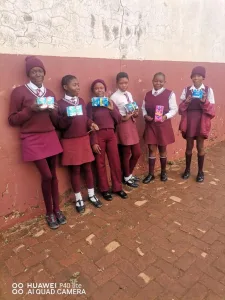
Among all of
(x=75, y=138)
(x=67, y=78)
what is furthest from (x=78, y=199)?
(x=67, y=78)

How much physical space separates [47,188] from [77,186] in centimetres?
53

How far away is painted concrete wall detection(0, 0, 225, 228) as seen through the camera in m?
2.87

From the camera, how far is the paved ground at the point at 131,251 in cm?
234

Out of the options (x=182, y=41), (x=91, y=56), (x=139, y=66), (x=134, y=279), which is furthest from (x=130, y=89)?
(x=134, y=279)

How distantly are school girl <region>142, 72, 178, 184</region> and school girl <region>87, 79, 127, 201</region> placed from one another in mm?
694

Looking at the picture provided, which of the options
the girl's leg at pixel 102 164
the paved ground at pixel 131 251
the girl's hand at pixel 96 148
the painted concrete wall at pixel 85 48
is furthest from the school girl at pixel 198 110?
the girl's hand at pixel 96 148

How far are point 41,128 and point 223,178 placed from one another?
3.39 m

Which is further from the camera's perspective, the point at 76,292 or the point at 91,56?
the point at 91,56

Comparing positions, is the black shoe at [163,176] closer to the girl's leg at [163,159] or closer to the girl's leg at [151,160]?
the girl's leg at [163,159]

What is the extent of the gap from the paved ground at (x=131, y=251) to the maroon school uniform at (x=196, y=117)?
42.5 inches

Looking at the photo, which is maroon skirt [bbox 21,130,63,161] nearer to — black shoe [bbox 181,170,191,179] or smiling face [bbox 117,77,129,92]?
smiling face [bbox 117,77,129,92]

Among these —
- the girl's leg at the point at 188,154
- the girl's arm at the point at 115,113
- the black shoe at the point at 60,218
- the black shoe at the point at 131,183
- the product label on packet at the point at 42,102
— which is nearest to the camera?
the product label on packet at the point at 42,102

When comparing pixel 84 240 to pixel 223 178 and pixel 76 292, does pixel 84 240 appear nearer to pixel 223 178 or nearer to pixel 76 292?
pixel 76 292

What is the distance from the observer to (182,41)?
4953 millimetres
